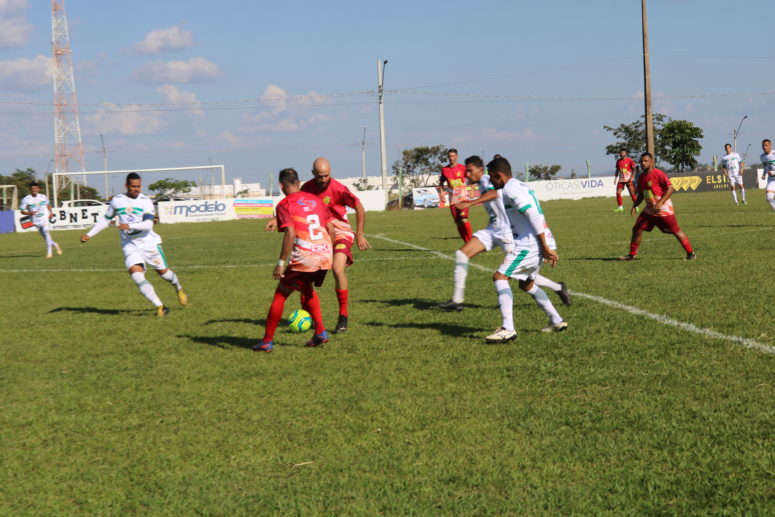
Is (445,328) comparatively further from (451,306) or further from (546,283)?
(546,283)

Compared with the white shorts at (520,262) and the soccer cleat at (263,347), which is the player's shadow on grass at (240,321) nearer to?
the soccer cleat at (263,347)

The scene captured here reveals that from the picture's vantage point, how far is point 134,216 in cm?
991

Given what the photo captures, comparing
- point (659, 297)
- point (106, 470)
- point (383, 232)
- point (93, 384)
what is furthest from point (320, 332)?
point (383, 232)

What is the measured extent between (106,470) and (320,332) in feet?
10.7

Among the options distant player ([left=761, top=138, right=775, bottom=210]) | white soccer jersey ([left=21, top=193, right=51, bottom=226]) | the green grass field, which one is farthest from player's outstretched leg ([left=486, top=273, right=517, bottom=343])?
white soccer jersey ([left=21, top=193, right=51, bottom=226])

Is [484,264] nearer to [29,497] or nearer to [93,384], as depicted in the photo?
[93,384]

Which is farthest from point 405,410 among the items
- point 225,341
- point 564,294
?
point 564,294

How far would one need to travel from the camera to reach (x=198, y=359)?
22.7ft

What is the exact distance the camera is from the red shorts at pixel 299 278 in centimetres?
703

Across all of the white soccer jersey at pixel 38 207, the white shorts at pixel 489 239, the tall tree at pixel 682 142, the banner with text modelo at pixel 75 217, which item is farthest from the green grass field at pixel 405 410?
the tall tree at pixel 682 142

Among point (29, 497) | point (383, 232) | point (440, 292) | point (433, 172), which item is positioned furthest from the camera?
point (433, 172)

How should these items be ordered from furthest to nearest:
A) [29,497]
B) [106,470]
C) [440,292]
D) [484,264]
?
[484,264] → [440,292] → [106,470] → [29,497]

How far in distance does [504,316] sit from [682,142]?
217 feet

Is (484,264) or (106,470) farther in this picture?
(484,264)
